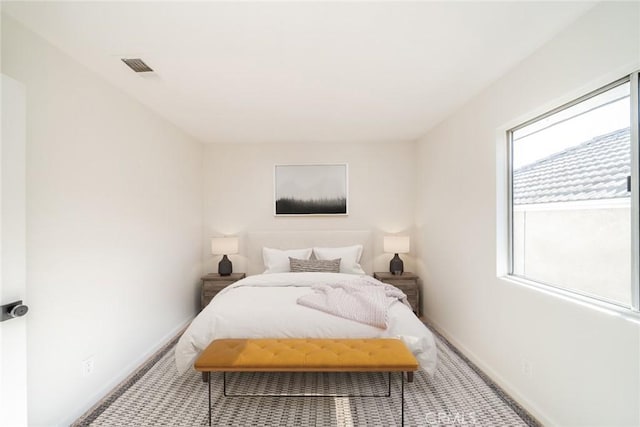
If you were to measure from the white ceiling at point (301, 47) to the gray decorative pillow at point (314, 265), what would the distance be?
192 centimetres

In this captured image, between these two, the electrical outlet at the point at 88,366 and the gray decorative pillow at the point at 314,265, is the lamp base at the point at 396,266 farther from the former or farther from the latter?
the electrical outlet at the point at 88,366

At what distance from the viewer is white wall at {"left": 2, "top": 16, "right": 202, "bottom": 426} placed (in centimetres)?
183

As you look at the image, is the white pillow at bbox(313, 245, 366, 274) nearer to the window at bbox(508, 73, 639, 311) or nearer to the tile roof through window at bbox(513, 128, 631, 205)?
the window at bbox(508, 73, 639, 311)

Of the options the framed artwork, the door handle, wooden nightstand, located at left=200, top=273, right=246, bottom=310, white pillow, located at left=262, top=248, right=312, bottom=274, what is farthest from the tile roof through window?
wooden nightstand, located at left=200, top=273, right=246, bottom=310

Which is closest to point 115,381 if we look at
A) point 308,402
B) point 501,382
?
point 308,402

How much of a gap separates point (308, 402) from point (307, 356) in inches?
17.9

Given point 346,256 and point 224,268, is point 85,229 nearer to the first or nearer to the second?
point 224,268

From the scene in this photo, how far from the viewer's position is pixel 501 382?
2.35m

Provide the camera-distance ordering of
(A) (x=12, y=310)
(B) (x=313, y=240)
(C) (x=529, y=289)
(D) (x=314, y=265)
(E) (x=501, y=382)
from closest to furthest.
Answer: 1. (A) (x=12, y=310)
2. (C) (x=529, y=289)
3. (E) (x=501, y=382)
4. (D) (x=314, y=265)
5. (B) (x=313, y=240)

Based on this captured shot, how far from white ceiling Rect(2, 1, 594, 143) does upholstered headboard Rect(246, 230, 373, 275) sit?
6.22 ft

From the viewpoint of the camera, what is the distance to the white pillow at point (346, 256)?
4.09 meters

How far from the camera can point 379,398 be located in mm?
2240

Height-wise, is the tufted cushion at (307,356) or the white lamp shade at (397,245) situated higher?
the white lamp shade at (397,245)

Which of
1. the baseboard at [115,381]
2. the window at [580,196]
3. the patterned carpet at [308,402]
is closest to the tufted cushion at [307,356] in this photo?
the patterned carpet at [308,402]
